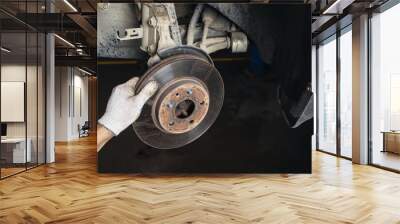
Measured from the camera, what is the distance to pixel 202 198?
4797mm

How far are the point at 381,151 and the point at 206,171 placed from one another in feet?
13.0

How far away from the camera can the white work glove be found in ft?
20.9

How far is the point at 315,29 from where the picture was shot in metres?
8.78

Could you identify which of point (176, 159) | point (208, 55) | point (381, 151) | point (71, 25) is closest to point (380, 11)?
point (381, 151)

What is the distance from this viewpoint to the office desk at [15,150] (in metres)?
6.80

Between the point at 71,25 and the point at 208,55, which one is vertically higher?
the point at 71,25

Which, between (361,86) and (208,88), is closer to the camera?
(208,88)

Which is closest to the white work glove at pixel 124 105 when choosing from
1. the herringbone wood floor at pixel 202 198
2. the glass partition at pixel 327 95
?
the herringbone wood floor at pixel 202 198

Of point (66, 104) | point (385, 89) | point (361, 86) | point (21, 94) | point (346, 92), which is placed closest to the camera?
point (21, 94)

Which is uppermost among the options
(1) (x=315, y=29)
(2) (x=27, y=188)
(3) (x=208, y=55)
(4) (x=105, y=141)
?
(1) (x=315, y=29)

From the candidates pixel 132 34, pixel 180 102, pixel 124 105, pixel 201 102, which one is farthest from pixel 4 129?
pixel 201 102

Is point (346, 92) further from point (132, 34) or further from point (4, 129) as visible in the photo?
point (4, 129)

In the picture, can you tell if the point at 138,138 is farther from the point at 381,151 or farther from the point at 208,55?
the point at 381,151

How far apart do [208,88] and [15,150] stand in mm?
3975
